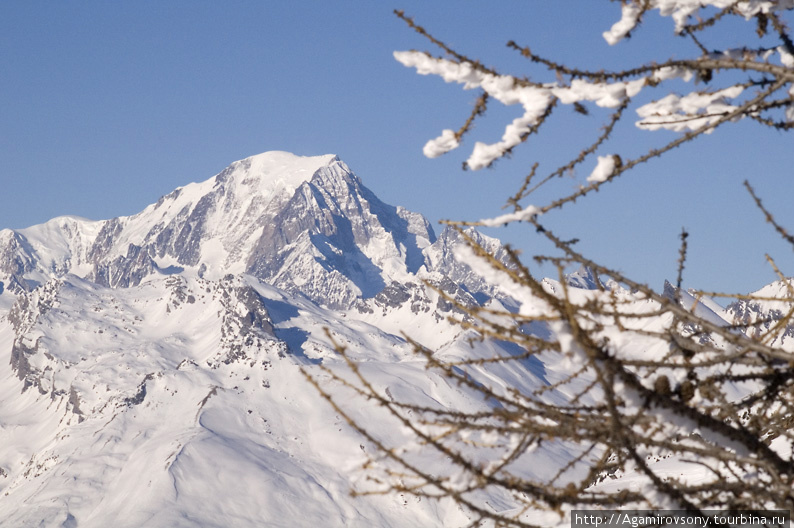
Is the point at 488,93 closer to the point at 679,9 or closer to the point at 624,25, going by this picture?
the point at 624,25

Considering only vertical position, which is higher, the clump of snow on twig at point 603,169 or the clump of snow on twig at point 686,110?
the clump of snow on twig at point 686,110

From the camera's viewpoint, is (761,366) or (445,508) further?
(445,508)

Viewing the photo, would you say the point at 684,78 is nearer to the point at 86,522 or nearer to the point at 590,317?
the point at 590,317

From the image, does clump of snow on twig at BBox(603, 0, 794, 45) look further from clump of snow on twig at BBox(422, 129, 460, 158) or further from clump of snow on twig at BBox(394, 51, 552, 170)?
clump of snow on twig at BBox(422, 129, 460, 158)

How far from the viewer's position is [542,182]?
12.5 ft

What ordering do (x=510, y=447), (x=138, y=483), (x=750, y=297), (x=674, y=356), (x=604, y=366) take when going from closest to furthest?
(x=604, y=366), (x=510, y=447), (x=674, y=356), (x=750, y=297), (x=138, y=483)

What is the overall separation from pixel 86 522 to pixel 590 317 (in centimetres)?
18654

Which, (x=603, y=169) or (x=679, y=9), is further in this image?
(x=679, y=9)

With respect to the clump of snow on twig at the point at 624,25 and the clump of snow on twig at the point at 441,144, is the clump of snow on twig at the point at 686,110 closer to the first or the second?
the clump of snow on twig at the point at 624,25

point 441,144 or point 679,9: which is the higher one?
point 679,9

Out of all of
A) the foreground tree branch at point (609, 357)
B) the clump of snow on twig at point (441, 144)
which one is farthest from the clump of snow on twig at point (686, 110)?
the clump of snow on twig at point (441, 144)

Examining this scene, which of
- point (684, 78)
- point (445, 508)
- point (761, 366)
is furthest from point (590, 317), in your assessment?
point (445, 508)

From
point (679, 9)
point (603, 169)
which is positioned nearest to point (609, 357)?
point (603, 169)

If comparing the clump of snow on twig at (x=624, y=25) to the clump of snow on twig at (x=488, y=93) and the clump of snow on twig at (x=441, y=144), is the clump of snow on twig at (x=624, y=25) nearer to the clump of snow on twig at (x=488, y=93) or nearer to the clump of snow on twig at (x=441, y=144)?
the clump of snow on twig at (x=488, y=93)
